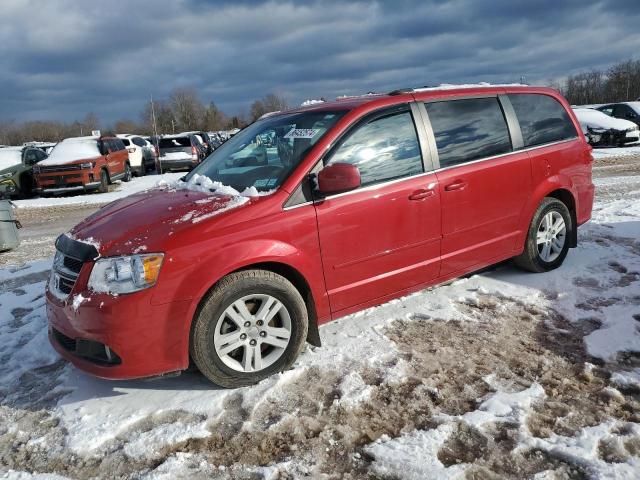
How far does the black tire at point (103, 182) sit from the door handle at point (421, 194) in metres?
14.7

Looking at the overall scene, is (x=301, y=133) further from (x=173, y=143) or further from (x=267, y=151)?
(x=173, y=143)

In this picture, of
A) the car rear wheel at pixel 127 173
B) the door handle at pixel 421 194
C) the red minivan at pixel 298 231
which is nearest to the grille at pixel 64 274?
the red minivan at pixel 298 231

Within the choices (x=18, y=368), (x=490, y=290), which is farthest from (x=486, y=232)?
(x=18, y=368)

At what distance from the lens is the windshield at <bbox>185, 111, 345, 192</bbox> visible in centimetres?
372

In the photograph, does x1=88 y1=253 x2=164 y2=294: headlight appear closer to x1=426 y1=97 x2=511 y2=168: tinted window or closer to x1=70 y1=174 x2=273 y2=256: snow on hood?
x1=70 y1=174 x2=273 y2=256: snow on hood

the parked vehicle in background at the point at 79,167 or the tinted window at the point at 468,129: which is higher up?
the parked vehicle in background at the point at 79,167

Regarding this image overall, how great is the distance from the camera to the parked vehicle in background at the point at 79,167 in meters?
15.5

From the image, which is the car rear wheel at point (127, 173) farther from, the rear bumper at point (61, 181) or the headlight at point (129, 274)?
the headlight at point (129, 274)

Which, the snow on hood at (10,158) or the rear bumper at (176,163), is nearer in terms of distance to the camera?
the snow on hood at (10,158)

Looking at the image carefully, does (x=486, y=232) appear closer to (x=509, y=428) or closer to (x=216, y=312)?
(x=509, y=428)

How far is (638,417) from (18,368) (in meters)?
4.19

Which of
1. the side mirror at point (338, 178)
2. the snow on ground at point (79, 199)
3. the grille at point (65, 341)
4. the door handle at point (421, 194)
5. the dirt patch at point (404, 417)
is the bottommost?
the dirt patch at point (404, 417)

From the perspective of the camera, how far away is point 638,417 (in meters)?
2.83

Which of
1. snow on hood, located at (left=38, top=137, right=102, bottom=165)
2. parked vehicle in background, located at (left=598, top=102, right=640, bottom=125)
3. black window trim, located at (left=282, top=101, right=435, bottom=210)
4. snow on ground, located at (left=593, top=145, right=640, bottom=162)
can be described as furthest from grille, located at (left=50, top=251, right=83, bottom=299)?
parked vehicle in background, located at (left=598, top=102, right=640, bottom=125)
